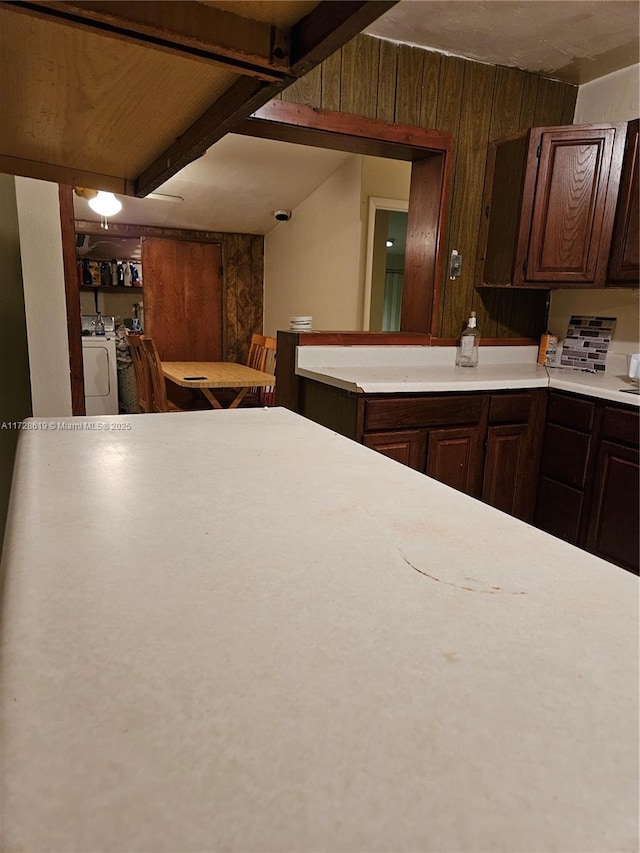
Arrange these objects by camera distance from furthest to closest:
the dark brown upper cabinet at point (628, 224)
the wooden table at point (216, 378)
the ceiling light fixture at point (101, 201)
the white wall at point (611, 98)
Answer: the ceiling light fixture at point (101, 201), the wooden table at point (216, 378), the white wall at point (611, 98), the dark brown upper cabinet at point (628, 224)

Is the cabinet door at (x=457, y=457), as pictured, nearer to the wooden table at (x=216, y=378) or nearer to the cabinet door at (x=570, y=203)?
the cabinet door at (x=570, y=203)

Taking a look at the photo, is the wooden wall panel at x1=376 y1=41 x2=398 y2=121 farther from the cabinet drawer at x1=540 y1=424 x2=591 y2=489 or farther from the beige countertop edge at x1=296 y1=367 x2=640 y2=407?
the cabinet drawer at x1=540 y1=424 x2=591 y2=489

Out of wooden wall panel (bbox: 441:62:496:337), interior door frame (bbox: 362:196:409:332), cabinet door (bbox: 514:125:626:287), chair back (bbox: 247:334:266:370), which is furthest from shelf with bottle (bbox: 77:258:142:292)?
cabinet door (bbox: 514:125:626:287)

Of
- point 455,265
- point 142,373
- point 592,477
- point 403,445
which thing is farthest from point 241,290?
point 592,477

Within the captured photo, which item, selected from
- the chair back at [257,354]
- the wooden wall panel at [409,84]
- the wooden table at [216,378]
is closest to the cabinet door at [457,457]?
the wooden wall panel at [409,84]

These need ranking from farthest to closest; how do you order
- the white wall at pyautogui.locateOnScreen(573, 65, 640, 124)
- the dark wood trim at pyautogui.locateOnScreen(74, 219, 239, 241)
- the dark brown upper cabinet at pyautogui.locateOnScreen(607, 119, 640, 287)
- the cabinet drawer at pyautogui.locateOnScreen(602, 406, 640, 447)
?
the dark wood trim at pyautogui.locateOnScreen(74, 219, 239, 241), the white wall at pyautogui.locateOnScreen(573, 65, 640, 124), the dark brown upper cabinet at pyautogui.locateOnScreen(607, 119, 640, 287), the cabinet drawer at pyautogui.locateOnScreen(602, 406, 640, 447)

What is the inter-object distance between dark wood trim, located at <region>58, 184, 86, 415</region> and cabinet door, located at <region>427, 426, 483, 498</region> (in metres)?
1.45

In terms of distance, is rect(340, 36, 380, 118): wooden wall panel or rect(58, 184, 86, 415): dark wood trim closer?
rect(58, 184, 86, 415): dark wood trim

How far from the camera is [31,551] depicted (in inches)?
22.5

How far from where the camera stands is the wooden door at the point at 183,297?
5863mm

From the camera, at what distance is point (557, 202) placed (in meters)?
2.57

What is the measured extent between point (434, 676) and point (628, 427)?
6.82ft

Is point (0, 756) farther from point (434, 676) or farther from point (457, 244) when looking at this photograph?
point (457, 244)

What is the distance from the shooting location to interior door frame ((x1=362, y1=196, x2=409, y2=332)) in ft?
13.1
